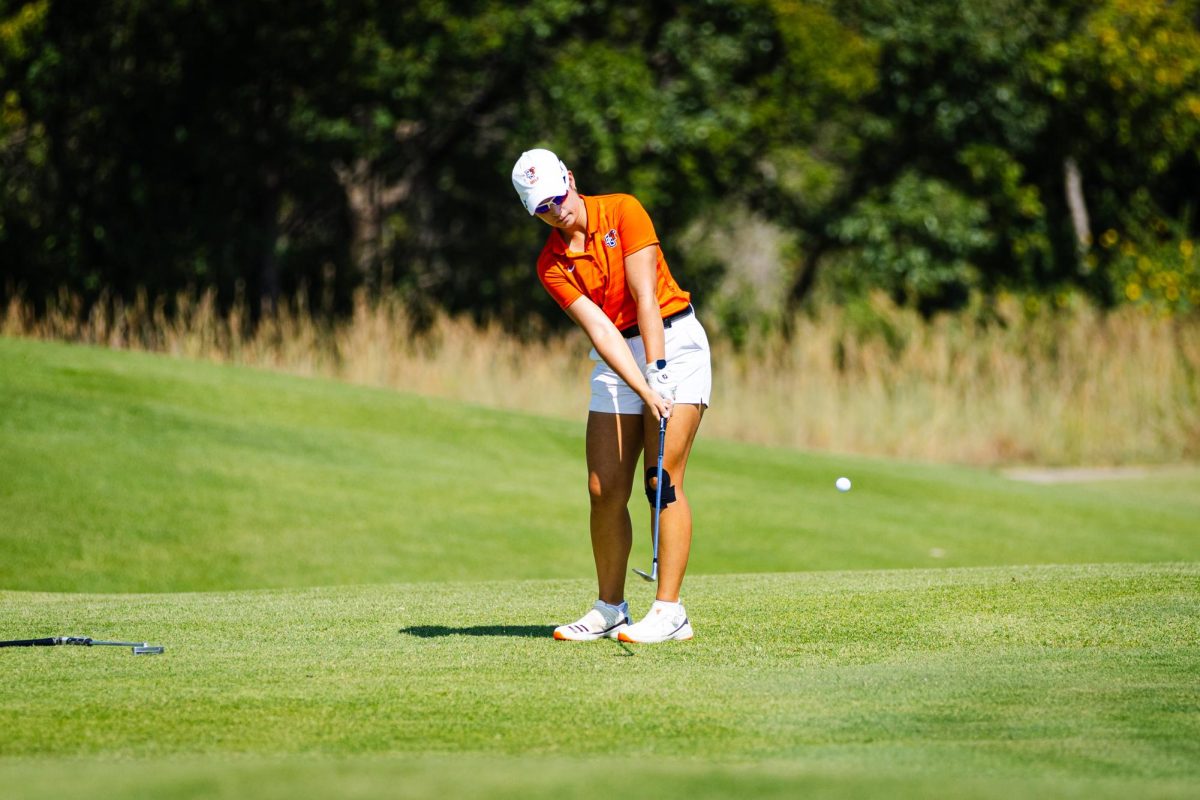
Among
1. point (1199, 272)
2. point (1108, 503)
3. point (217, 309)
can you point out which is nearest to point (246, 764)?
point (1108, 503)

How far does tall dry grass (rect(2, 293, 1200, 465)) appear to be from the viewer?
1803 centimetres

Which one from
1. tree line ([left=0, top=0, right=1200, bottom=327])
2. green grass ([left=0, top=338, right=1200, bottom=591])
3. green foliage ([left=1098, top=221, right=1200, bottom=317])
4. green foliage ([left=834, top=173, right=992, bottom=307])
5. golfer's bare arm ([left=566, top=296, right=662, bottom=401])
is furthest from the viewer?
green foliage ([left=834, top=173, right=992, bottom=307])

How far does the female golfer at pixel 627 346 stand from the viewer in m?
5.56

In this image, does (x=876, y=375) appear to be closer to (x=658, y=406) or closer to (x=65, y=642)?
(x=658, y=406)

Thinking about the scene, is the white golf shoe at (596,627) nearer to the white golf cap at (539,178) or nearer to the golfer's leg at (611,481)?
the golfer's leg at (611,481)

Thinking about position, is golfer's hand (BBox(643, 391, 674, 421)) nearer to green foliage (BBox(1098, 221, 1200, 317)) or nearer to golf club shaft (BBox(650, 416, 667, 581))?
golf club shaft (BBox(650, 416, 667, 581))

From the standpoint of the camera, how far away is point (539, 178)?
5.54 metres

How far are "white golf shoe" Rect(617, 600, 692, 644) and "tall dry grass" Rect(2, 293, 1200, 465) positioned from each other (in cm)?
1196

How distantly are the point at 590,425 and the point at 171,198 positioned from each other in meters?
18.3

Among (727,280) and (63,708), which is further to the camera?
(727,280)

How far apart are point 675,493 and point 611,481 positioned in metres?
0.25

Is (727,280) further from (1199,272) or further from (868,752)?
(868,752)

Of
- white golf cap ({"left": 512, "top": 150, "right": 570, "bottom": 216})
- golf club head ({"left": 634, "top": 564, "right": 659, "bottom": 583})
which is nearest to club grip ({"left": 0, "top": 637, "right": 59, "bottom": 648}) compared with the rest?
golf club head ({"left": 634, "top": 564, "right": 659, "bottom": 583})

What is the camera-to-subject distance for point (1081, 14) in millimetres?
24781
